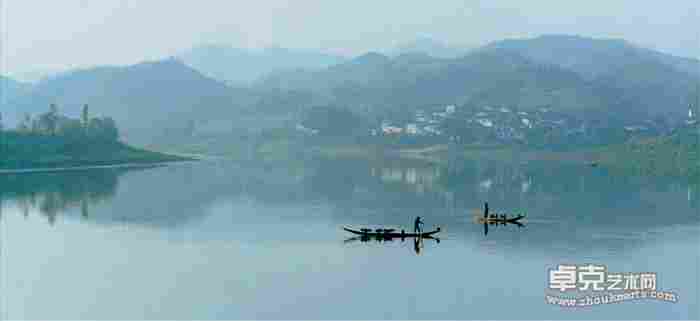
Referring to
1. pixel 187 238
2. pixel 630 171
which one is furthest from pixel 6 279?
pixel 630 171

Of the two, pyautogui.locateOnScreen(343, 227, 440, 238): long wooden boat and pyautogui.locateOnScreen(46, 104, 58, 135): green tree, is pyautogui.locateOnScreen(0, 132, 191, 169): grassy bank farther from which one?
pyautogui.locateOnScreen(343, 227, 440, 238): long wooden boat

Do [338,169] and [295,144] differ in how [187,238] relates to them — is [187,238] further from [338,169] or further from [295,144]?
[295,144]

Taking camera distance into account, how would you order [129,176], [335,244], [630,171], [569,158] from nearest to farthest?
[335,244], [129,176], [630,171], [569,158]

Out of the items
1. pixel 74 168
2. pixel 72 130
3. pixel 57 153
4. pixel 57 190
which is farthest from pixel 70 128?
pixel 57 190

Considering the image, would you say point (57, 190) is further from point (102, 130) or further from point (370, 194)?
point (102, 130)

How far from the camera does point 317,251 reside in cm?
4141

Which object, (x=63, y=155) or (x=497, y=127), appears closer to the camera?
(x=63, y=155)

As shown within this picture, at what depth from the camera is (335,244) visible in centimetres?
4347

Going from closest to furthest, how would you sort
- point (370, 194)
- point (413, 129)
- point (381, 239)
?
point (381, 239)
point (370, 194)
point (413, 129)

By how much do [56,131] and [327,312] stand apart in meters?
89.0

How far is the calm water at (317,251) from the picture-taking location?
30688 mm

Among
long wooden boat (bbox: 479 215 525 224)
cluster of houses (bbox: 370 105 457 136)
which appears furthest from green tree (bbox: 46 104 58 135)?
cluster of houses (bbox: 370 105 457 136)

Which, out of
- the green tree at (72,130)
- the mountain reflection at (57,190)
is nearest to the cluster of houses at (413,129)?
the green tree at (72,130)

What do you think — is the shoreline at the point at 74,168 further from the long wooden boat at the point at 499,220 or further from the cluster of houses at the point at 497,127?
the cluster of houses at the point at 497,127
